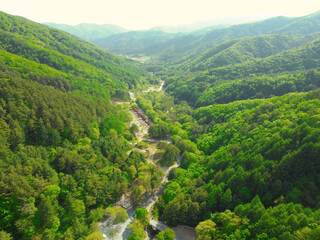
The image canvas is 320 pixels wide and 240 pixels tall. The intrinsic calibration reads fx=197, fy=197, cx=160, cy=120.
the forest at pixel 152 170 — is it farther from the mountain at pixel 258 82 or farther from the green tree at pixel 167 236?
the mountain at pixel 258 82

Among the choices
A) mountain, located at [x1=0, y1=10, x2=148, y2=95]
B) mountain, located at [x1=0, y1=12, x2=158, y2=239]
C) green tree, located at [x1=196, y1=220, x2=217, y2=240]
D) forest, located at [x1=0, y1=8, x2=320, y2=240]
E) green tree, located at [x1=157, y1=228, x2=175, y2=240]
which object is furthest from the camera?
mountain, located at [x1=0, y1=10, x2=148, y2=95]

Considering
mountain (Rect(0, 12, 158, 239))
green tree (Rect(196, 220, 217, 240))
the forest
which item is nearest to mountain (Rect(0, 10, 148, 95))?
the forest

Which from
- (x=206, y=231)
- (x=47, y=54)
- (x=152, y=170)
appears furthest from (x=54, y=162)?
(x=47, y=54)

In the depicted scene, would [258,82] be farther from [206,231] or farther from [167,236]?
[167,236]

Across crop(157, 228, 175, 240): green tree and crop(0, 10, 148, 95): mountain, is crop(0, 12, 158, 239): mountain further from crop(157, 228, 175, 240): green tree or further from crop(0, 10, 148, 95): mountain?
crop(0, 10, 148, 95): mountain

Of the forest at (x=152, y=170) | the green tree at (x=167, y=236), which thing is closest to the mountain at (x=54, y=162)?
the forest at (x=152, y=170)

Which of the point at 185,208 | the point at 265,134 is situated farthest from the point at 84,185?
the point at 265,134

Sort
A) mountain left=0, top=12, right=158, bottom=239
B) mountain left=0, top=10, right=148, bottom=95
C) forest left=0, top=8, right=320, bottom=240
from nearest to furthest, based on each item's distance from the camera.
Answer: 1. forest left=0, top=8, right=320, bottom=240
2. mountain left=0, top=12, right=158, bottom=239
3. mountain left=0, top=10, right=148, bottom=95

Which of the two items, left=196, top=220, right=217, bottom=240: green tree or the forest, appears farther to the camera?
the forest

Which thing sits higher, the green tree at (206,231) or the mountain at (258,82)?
the mountain at (258,82)

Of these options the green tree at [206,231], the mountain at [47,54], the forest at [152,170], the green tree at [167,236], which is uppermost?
the mountain at [47,54]

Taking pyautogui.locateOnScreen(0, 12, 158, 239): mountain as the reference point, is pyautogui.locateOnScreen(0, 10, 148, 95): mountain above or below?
above

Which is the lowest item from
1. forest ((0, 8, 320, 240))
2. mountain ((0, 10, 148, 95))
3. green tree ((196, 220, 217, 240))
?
green tree ((196, 220, 217, 240))
